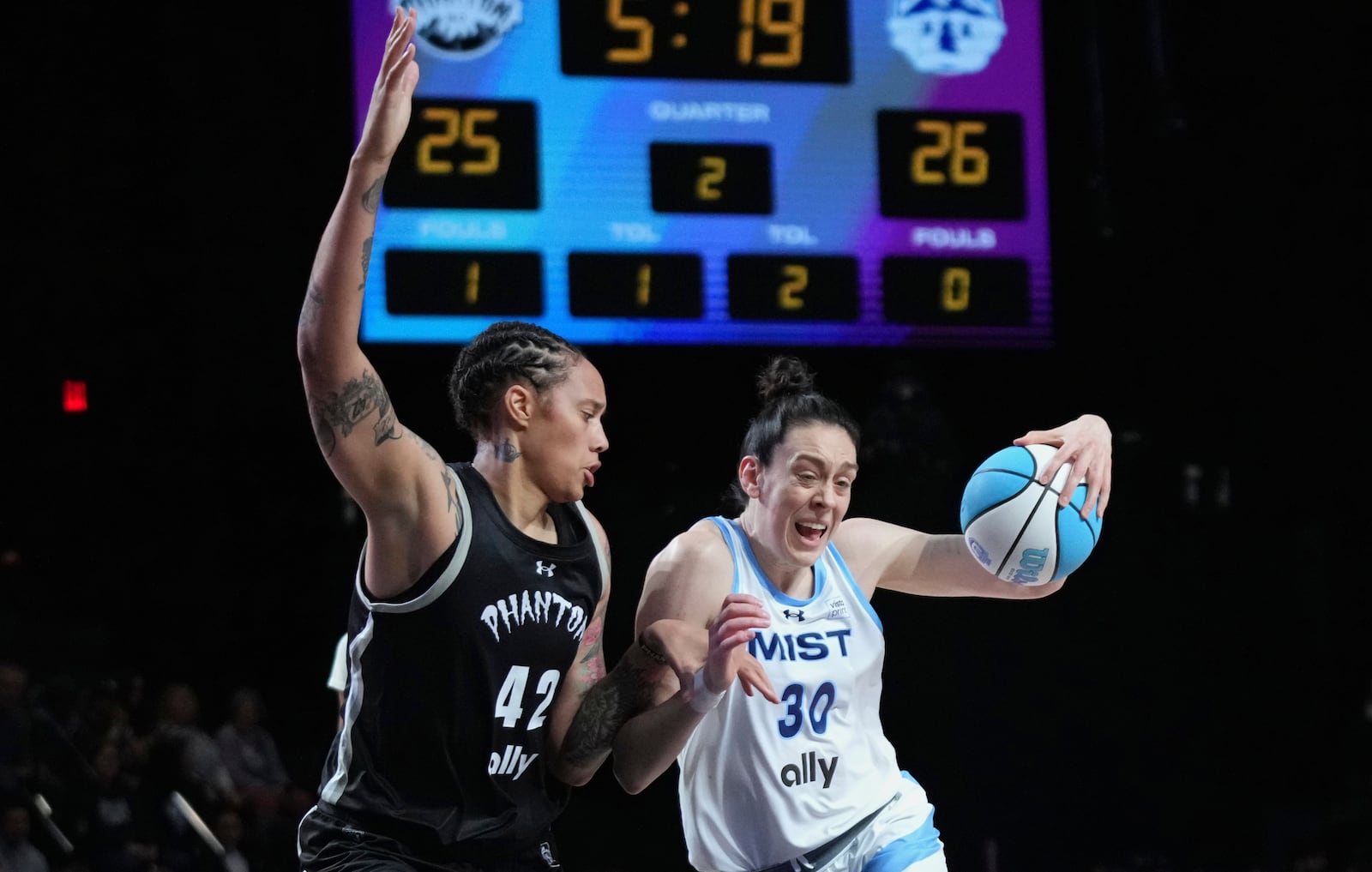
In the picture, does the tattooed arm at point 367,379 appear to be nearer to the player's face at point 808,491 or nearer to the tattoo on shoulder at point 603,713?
the tattoo on shoulder at point 603,713

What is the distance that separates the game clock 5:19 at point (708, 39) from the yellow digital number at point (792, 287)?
3.20ft

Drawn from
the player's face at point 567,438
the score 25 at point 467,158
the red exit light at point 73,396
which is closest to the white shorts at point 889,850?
the player's face at point 567,438

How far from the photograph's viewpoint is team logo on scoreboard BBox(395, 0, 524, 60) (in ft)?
25.4

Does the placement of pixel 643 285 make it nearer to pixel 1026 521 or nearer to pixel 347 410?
pixel 1026 521

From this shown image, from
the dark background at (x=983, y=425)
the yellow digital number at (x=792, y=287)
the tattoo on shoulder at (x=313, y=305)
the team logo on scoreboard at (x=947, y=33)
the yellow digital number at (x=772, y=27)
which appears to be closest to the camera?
the tattoo on shoulder at (x=313, y=305)

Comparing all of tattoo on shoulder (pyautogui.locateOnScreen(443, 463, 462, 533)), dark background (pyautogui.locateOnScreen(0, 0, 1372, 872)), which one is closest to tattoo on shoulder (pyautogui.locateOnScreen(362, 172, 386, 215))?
tattoo on shoulder (pyautogui.locateOnScreen(443, 463, 462, 533))

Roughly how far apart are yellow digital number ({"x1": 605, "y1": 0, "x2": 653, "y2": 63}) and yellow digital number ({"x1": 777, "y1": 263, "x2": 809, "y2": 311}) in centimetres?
126

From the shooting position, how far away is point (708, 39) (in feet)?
26.1

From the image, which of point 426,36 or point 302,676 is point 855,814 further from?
point 302,676

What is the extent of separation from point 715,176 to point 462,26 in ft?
4.67

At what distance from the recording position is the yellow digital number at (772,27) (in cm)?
797

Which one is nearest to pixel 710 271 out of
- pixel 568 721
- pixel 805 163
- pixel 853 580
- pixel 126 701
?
pixel 805 163

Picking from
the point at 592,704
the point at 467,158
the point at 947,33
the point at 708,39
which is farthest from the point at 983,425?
the point at 592,704

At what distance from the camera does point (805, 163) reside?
7.95 metres
